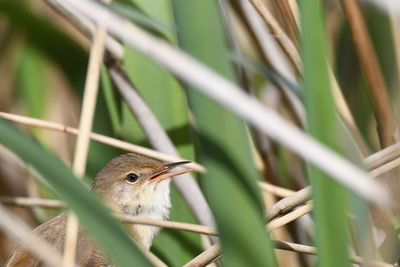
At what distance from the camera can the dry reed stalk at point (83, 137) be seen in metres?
1.21

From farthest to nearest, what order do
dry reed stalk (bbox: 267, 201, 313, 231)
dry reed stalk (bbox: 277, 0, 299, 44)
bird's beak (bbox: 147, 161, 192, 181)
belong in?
bird's beak (bbox: 147, 161, 192, 181)
dry reed stalk (bbox: 277, 0, 299, 44)
dry reed stalk (bbox: 267, 201, 313, 231)

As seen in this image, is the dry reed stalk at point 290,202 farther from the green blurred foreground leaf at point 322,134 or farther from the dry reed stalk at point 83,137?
the dry reed stalk at point 83,137

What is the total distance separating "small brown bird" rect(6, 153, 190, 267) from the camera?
6.18 ft

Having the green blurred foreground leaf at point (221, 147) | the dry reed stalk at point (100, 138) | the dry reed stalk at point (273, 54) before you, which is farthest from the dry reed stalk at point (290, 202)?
the dry reed stalk at point (273, 54)

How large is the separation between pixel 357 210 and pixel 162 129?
853 mm

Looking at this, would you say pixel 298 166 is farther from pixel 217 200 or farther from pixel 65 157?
pixel 217 200

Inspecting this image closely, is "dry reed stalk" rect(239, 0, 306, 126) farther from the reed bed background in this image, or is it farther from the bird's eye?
the bird's eye

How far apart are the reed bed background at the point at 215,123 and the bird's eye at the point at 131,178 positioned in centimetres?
9

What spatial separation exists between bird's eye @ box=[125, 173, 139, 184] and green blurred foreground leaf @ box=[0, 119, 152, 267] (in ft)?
3.66

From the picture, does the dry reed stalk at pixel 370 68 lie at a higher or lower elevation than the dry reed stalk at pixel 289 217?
higher

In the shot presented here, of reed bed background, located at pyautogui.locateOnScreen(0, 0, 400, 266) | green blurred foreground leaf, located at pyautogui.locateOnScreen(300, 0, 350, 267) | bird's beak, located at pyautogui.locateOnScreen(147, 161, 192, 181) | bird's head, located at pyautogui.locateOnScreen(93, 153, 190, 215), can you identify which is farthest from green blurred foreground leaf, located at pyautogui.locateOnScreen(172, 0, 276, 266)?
bird's head, located at pyautogui.locateOnScreen(93, 153, 190, 215)

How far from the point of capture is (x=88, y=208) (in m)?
0.93

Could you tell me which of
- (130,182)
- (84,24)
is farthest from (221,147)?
(130,182)

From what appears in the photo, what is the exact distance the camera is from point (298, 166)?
7.60 feet
